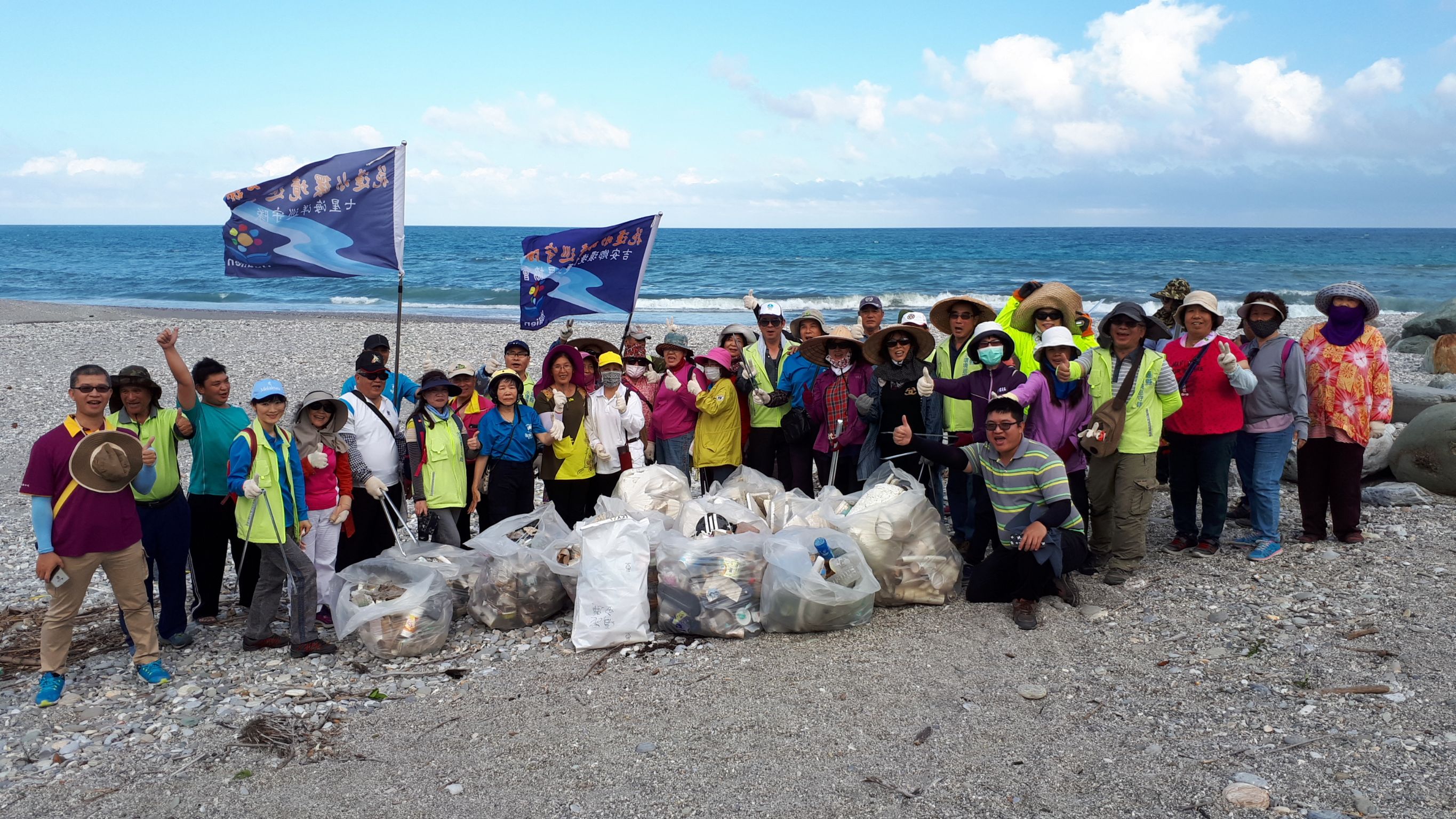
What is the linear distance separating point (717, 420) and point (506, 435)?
5.00 ft

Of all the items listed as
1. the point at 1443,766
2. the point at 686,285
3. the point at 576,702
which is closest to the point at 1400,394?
the point at 1443,766

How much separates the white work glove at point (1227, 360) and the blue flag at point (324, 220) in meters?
5.22

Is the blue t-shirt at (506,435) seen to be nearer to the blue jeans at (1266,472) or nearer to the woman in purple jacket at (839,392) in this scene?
the woman in purple jacket at (839,392)

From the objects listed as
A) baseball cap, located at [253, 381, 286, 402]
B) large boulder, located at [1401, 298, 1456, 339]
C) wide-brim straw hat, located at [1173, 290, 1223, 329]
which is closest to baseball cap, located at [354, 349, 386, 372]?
baseball cap, located at [253, 381, 286, 402]

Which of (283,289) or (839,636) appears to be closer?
(839,636)

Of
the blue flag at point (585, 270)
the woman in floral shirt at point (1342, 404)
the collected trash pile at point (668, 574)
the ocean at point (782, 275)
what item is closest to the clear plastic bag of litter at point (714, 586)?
the collected trash pile at point (668, 574)

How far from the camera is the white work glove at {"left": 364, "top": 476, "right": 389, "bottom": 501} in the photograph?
5465 mm

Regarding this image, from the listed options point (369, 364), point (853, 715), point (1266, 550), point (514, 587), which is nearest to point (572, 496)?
point (514, 587)

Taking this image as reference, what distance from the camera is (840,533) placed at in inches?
201

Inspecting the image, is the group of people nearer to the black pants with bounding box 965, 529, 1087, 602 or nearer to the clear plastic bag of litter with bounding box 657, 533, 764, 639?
the black pants with bounding box 965, 529, 1087, 602

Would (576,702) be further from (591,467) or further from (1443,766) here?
(1443,766)

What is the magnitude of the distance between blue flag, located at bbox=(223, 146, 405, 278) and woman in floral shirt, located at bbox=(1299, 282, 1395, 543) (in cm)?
605

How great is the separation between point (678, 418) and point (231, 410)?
2.91m

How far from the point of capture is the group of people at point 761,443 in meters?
4.90
